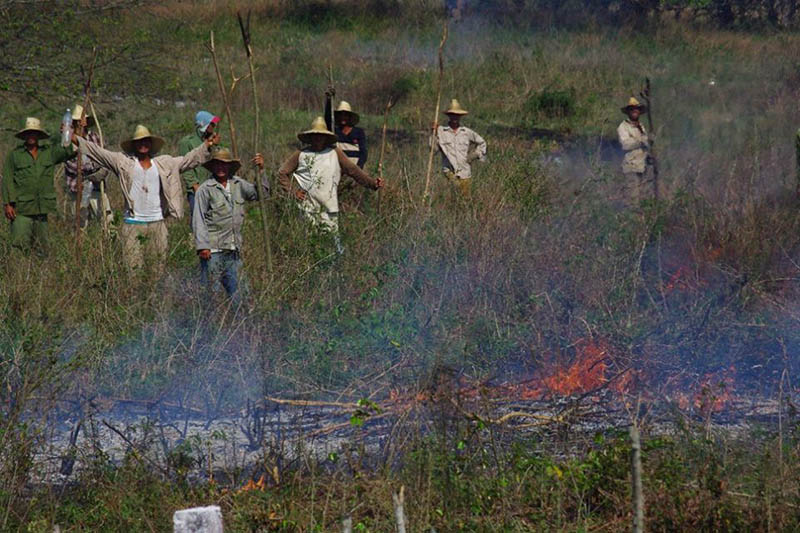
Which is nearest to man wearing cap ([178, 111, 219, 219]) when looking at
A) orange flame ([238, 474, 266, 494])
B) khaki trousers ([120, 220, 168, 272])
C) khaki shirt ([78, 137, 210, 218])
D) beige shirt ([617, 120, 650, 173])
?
khaki shirt ([78, 137, 210, 218])

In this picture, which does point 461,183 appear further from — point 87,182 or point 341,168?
point 87,182

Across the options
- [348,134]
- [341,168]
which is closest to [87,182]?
[348,134]

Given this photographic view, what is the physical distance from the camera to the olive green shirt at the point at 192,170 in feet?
30.7

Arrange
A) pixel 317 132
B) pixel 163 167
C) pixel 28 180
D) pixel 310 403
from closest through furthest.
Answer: pixel 310 403 → pixel 163 167 → pixel 317 132 → pixel 28 180

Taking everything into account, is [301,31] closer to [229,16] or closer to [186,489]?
[229,16]

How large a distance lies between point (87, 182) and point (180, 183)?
6.07 feet

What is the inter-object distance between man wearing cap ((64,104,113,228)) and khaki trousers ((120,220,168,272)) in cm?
68

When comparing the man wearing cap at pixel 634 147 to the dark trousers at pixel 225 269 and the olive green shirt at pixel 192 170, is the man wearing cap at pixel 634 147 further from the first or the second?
the dark trousers at pixel 225 269

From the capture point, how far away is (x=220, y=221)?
7879mm

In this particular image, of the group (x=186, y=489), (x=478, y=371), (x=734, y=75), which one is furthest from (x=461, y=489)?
(x=734, y=75)

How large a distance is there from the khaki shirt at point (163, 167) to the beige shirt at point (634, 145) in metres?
4.86

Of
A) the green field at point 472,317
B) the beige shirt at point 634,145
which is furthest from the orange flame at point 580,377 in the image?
the beige shirt at point 634,145

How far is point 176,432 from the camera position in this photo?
624 cm

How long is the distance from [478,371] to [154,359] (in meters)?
2.09
